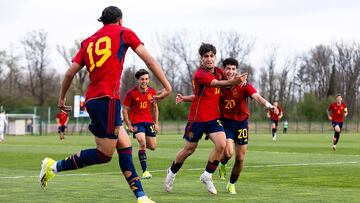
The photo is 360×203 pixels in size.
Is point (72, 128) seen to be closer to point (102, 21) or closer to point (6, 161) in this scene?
point (6, 161)

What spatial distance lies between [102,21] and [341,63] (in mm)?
104736

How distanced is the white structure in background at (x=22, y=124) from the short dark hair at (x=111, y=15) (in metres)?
58.5

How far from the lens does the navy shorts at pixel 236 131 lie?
11.6m

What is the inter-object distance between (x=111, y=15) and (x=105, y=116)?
1194 mm

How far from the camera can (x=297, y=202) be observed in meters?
10.0

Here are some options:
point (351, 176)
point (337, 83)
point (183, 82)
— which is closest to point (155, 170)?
point (351, 176)

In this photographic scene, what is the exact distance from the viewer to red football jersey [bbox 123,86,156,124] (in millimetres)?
15977

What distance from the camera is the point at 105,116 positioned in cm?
847

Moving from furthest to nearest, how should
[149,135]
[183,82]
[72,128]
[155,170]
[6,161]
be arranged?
[183,82], [72,128], [6,161], [155,170], [149,135]

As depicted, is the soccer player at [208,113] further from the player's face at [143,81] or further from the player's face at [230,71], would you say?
the player's face at [143,81]

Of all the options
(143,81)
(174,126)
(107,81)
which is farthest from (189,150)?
(174,126)

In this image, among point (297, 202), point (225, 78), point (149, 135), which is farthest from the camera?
point (149, 135)

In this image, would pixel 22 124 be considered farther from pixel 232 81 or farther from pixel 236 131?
pixel 232 81

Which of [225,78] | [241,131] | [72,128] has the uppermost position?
[225,78]
